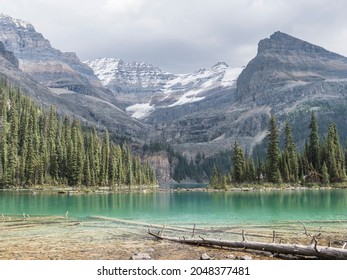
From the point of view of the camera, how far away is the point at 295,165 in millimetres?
136625

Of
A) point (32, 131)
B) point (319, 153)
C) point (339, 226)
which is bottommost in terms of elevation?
point (339, 226)

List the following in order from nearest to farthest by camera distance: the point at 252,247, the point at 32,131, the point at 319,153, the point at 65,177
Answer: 1. the point at 252,247
2. the point at 319,153
3. the point at 65,177
4. the point at 32,131

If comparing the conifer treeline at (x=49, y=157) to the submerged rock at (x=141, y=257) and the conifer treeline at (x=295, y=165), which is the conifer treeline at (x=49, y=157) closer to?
the conifer treeline at (x=295, y=165)

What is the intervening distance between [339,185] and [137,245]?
113293 millimetres

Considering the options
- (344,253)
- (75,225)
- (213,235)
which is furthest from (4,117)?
(344,253)

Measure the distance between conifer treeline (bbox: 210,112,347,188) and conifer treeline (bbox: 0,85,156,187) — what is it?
45127 mm

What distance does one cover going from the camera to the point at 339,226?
39.5 m

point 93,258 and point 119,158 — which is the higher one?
point 119,158

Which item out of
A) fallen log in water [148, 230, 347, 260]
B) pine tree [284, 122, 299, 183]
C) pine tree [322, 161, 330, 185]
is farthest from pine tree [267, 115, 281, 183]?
fallen log in water [148, 230, 347, 260]

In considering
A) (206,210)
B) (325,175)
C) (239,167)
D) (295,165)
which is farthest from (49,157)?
(206,210)

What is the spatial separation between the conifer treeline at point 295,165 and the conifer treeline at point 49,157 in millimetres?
45127

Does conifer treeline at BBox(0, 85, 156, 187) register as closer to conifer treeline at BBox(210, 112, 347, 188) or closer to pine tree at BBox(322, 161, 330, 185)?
conifer treeline at BBox(210, 112, 347, 188)

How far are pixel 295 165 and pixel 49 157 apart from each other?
88.7m

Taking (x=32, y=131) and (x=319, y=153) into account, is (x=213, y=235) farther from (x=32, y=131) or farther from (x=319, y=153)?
(x=32, y=131)
